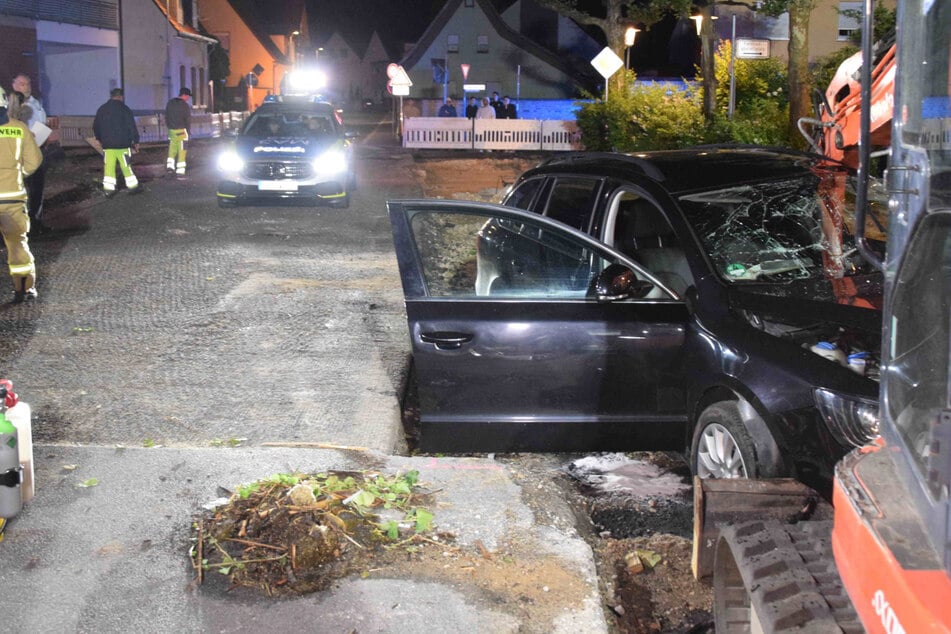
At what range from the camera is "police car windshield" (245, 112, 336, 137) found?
16750 mm

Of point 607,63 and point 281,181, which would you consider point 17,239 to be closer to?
point 281,181

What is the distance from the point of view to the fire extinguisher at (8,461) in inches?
164

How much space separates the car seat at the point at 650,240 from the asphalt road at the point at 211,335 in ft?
5.83

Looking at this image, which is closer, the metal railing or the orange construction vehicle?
the orange construction vehicle

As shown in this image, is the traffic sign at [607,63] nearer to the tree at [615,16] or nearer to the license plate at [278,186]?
the tree at [615,16]

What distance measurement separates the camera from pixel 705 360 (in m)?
4.89

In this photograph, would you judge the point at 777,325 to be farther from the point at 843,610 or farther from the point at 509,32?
the point at 509,32

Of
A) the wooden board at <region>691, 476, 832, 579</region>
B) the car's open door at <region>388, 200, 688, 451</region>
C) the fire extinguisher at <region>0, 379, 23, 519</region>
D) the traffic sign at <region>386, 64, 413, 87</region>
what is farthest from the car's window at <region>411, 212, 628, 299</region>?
the traffic sign at <region>386, 64, 413, 87</region>

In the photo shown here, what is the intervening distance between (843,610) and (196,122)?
35593mm

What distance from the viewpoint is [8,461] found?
4188 millimetres

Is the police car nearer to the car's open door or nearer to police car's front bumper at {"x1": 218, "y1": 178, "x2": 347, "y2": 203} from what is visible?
police car's front bumper at {"x1": 218, "y1": 178, "x2": 347, "y2": 203}

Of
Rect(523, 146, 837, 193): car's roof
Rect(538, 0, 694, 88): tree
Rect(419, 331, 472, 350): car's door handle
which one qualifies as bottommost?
Rect(419, 331, 472, 350): car's door handle

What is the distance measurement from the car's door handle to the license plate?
11.2 m

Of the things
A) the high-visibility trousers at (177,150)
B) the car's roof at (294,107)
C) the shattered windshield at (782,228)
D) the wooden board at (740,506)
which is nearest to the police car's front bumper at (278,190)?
the car's roof at (294,107)
